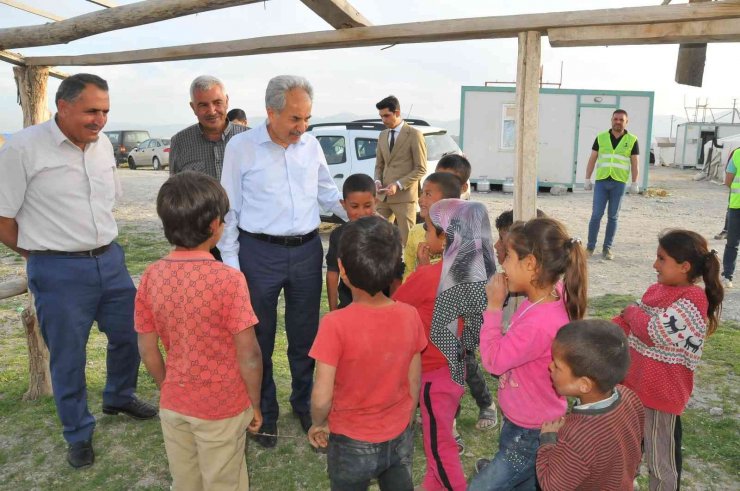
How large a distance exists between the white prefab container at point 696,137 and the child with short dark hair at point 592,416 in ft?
93.7

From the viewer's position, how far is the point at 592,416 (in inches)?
73.7

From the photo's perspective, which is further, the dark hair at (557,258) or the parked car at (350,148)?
the parked car at (350,148)

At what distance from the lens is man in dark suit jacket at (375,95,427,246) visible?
698cm

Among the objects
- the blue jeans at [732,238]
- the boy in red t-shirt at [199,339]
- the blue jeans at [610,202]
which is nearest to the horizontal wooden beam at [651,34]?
the boy in red t-shirt at [199,339]

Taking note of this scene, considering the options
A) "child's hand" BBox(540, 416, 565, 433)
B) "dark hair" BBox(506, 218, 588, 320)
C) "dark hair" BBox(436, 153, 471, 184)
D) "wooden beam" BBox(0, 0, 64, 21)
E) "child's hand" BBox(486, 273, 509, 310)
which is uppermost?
"wooden beam" BBox(0, 0, 64, 21)

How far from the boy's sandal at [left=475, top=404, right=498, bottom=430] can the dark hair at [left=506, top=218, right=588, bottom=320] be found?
1.63 meters

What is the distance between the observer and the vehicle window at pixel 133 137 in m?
28.8

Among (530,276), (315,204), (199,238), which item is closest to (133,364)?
(315,204)

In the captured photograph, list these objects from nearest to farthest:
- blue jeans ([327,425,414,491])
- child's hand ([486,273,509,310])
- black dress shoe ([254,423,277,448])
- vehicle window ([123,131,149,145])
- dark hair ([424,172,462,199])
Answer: blue jeans ([327,425,414,491]), child's hand ([486,273,509,310]), dark hair ([424,172,462,199]), black dress shoe ([254,423,277,448]), vehicle window ([123,131,149,145])

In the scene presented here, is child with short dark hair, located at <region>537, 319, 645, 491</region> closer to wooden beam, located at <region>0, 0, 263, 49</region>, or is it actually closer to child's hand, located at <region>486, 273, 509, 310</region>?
child's hand, located at <region>486, 273, 509, 310</region>

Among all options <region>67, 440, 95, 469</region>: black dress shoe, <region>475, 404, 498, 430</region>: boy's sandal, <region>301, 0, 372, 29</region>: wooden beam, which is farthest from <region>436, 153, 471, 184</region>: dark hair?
<region>67, 440, 95, 469</region>: black dress shoe

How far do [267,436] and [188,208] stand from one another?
1.87 meters

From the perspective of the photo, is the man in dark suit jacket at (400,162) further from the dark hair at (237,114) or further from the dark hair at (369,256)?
the dark hair at (369,256)

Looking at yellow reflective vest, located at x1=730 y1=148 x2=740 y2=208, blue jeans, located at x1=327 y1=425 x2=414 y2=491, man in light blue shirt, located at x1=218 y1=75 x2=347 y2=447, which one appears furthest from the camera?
yellow reflective vest, located at x1=730 y1=148 x2=740 y2=208
